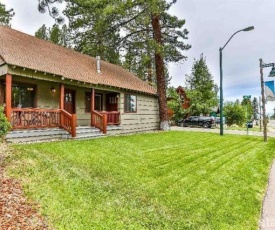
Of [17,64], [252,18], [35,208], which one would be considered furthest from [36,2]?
[252,18]

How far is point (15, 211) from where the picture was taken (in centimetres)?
460

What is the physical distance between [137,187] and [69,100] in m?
10.3

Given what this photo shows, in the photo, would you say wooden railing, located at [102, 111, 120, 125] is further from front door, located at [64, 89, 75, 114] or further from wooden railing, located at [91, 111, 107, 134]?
front door, located at [64, 89, 75, 114]

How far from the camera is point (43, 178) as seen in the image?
6.20m

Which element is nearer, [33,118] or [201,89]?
[33,118]

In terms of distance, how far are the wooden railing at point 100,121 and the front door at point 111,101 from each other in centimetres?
283

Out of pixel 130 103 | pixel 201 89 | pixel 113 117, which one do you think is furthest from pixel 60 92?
pixel 201 89

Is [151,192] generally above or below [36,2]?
below

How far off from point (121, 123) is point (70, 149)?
8.24m

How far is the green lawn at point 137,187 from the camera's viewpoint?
505 centimetres

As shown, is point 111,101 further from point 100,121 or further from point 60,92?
point 60,92

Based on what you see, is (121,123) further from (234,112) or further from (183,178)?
(234,112)

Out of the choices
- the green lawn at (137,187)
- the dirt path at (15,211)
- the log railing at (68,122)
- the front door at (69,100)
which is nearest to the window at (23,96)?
the log railing at (68,122)

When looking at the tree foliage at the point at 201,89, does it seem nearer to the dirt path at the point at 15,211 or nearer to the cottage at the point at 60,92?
the cottage at the point at 60,92
